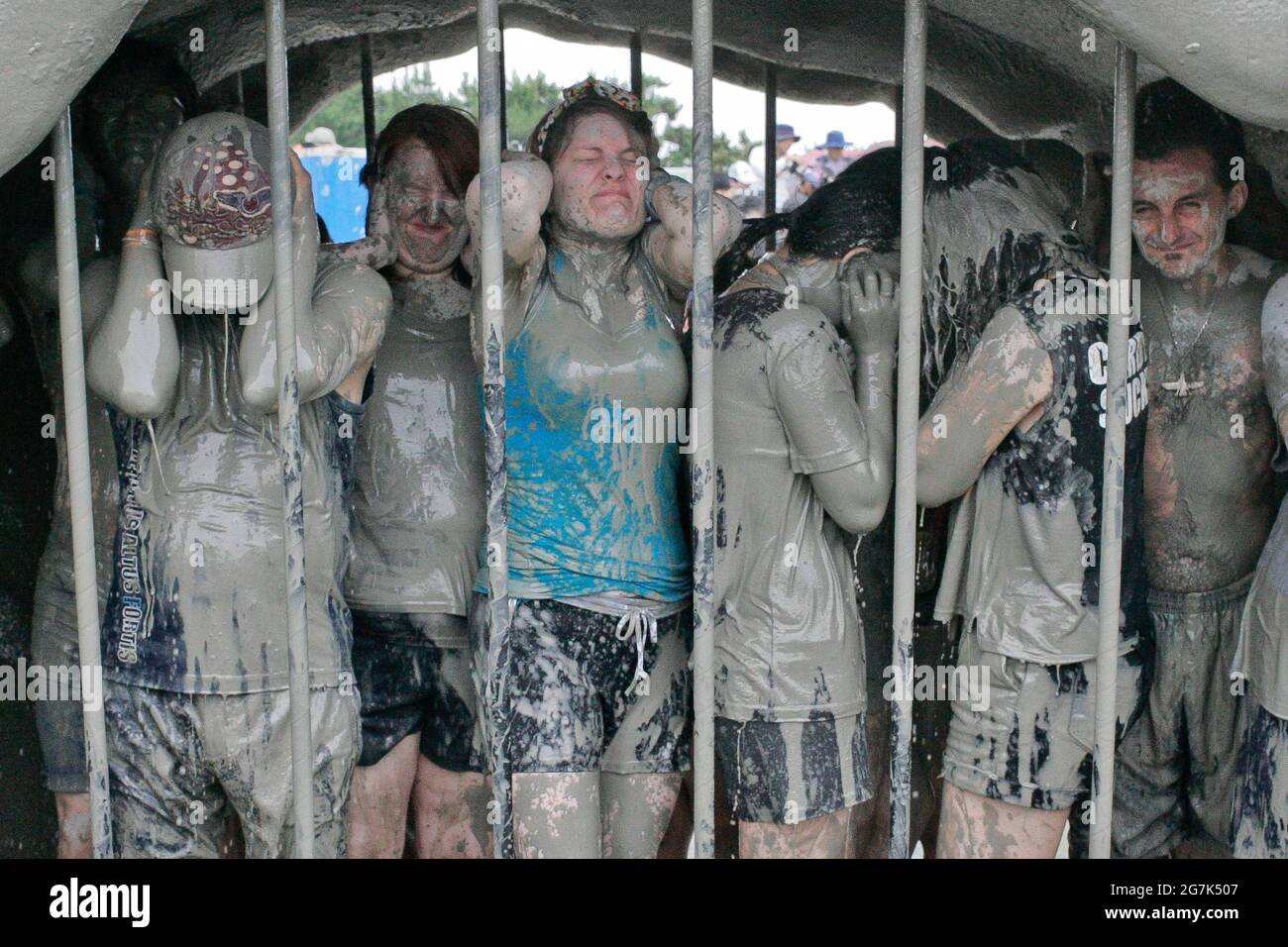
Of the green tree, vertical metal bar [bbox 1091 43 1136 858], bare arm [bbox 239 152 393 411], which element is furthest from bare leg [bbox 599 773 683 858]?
the green tree

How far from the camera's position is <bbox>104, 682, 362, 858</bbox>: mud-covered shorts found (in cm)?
295

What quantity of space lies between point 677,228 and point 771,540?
2.13 feet

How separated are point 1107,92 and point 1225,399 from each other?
29.7 inches

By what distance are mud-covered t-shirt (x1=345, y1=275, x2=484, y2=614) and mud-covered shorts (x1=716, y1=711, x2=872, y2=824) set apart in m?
0.73

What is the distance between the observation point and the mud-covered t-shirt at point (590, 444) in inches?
118

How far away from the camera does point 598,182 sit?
120 inches

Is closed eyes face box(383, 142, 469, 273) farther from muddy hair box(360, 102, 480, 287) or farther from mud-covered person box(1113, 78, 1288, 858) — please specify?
mud-covered person box(1113, 78, 1288, 858)

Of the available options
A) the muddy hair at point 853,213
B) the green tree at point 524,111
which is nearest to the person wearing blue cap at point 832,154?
the green tree at point 524,111

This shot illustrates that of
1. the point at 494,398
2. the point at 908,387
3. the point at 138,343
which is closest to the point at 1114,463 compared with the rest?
the point at 908,387

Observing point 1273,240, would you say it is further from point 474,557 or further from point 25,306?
point 25,306

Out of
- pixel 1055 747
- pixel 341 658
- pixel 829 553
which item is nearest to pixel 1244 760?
pixel 1055 747

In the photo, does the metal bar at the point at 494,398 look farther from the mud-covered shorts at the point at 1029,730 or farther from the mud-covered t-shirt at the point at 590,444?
the mud-covered shorts at the point at 1029,730

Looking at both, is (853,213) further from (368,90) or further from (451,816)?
(451,816)

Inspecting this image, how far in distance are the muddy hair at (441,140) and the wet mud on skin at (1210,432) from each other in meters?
1.50
